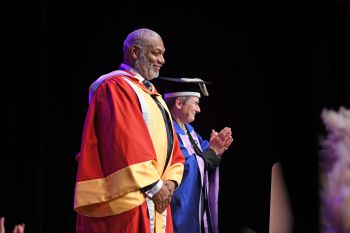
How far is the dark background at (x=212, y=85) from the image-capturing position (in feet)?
12.9

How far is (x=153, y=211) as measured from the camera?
2658 mm

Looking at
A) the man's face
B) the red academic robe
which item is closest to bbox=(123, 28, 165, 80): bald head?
the man's face

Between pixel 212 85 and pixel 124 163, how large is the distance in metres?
2.19

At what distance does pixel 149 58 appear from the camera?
2.97m

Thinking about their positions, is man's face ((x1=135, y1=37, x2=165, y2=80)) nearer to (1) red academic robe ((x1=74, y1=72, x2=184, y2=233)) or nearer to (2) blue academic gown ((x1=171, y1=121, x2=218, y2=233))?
(1) red academic robe ((x1=74, y1=72, x2=184, y2=233))

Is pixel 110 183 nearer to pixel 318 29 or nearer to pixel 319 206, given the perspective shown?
pixel 319 206

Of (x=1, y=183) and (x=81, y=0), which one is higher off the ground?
(x=81, y=0)

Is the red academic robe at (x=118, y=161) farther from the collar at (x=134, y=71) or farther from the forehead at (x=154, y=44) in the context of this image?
the forehead at (x=154, y=44)

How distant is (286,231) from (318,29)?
1697 millimetres

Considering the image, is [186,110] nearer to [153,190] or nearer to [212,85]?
[212,85]

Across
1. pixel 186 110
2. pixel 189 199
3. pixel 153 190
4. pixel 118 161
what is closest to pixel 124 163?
pixel 118 161

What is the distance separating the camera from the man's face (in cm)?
297

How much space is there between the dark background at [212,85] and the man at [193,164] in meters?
0.47

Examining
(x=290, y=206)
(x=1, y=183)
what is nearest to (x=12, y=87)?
(x=1, y=183)
